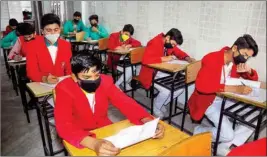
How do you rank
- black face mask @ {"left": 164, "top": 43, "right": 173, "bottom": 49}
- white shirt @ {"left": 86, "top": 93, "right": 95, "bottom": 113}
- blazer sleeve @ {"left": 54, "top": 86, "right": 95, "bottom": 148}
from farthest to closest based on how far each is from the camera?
black face mask @ {"left": 164, "top": 43, "right": 173, "bottom": 49}, white shirt @ {"left": 86, "top": 93, "right": 95, "bottom": 113}, blazer sleeve @ {"left": 54, "top": 86, "right": 95, "bottom": 148}

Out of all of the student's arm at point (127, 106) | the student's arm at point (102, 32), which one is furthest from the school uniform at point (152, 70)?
the student's arm at point (102, 32)

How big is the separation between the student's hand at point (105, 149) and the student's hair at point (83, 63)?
50 cm

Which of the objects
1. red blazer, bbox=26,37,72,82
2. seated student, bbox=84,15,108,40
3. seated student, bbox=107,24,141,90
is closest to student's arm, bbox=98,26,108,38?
seated student, bbox=84,15,108,40

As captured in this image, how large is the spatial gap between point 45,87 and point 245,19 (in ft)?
7.33

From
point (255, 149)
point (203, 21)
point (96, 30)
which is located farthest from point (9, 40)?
point (255, 149)

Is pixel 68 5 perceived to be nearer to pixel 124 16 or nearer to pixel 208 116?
pixel 124 16

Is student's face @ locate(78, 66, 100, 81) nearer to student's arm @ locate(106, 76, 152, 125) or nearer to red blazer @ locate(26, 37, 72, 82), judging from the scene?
student's arm @ locate(106, 76, 152, 125)

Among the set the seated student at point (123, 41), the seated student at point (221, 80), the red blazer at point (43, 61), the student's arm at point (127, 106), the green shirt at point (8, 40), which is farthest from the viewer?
the green shirt at point (8, 40)

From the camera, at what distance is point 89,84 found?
1437 millimetres

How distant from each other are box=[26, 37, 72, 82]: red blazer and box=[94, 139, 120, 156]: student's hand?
5.36 ft

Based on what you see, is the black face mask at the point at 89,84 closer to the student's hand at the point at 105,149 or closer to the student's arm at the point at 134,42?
the student's hand at the point at 105,149

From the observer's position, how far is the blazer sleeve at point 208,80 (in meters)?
2.12

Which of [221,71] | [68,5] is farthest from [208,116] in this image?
[68,5]

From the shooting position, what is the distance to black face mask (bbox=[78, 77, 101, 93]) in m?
1.43
